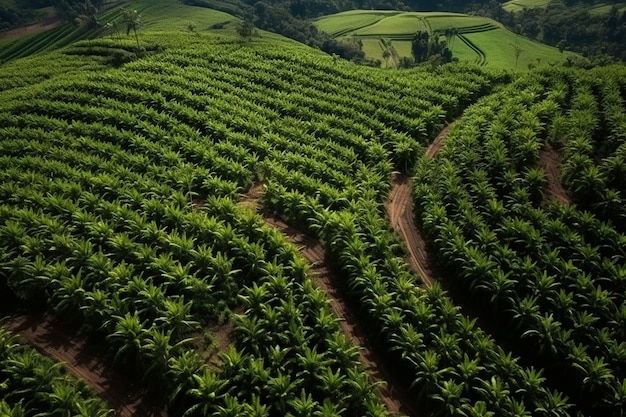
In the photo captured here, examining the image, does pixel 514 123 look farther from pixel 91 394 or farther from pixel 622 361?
pixel 91 394

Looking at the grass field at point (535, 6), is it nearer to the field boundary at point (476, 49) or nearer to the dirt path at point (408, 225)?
the field boundary at point (476, 49)

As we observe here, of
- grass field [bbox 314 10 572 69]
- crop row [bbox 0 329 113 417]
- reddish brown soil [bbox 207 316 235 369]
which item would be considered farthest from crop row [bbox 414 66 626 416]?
grass field [bbox 314 10 572 69]

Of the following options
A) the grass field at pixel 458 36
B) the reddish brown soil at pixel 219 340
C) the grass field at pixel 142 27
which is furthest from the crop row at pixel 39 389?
the grass field at pixel 458 36

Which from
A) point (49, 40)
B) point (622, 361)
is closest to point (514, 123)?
point (622, 361)

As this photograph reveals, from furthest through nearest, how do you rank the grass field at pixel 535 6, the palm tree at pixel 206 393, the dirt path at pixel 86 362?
the grass field at pixel 535 6 → the dirt path at pixel 86 362 → the palm tree at pixel 206 393

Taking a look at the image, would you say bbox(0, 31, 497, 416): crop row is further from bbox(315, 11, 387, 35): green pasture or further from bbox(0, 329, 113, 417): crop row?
bbox(315, 11, 387, 35): green pasture

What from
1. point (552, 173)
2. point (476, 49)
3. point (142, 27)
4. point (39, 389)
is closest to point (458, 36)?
point (476, 49)
